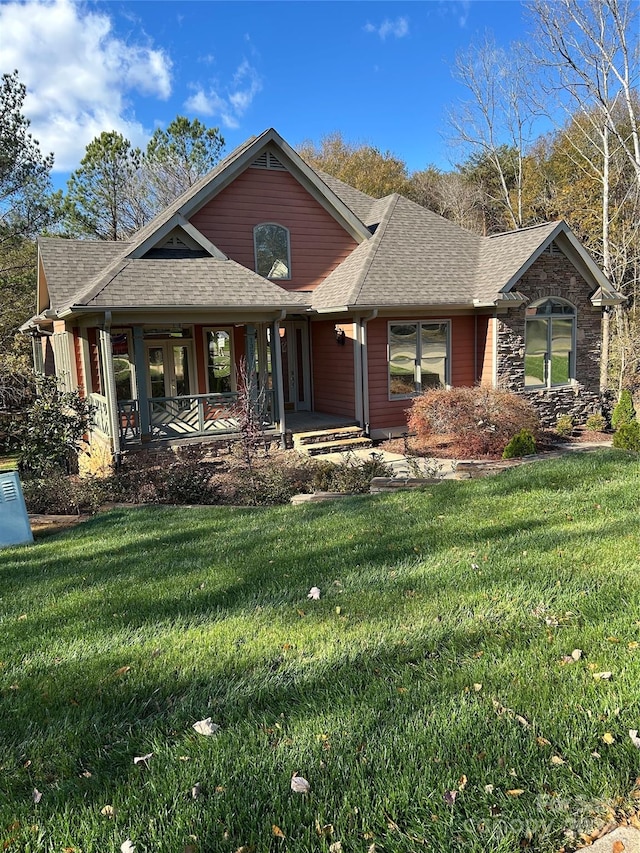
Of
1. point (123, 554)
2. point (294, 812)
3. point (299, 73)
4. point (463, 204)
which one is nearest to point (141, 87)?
point (299, 73)

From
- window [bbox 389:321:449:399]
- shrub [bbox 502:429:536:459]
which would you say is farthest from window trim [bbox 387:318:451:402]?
shrub [bbox 502:429:536:459]

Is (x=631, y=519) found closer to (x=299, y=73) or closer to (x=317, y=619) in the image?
(x=317, y=619)

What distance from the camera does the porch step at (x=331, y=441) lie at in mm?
Result: 13047

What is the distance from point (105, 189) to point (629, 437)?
27808mm

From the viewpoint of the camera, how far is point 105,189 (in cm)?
3003

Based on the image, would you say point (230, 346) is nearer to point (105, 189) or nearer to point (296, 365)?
point (296, 365)

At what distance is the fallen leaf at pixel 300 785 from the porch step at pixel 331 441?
1020cm

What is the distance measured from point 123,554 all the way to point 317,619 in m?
2.76

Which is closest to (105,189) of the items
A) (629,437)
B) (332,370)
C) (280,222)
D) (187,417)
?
(280,222)

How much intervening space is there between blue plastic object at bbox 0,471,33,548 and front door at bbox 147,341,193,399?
7.79m

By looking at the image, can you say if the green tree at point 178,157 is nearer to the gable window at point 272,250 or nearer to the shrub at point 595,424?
the gable window at point 272,250

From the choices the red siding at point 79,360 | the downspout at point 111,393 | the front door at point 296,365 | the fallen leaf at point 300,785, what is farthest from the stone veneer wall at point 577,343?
the fallen leaf at point 300,785

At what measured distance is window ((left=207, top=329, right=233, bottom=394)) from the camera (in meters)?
14.9

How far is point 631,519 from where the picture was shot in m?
5.57
